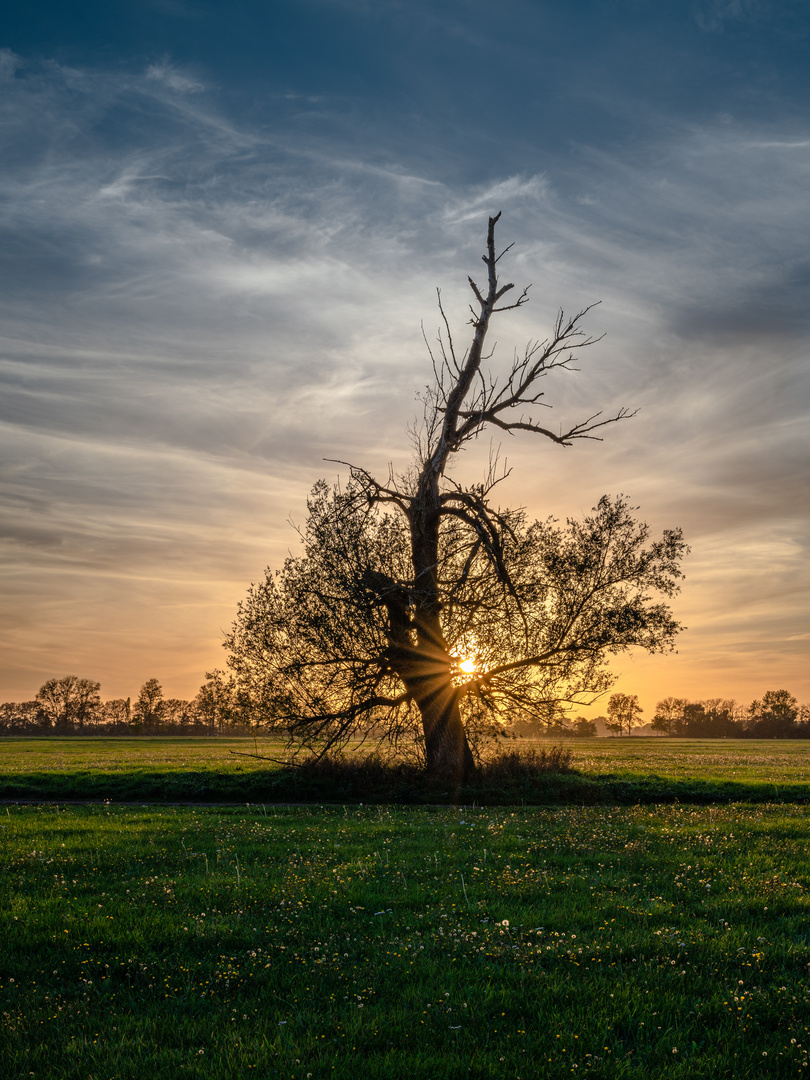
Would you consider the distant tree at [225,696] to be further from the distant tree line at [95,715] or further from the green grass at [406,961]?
the distant tree line at [95,715]

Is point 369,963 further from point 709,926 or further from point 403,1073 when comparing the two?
point 709,926

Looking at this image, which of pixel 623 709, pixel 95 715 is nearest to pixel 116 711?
pixel 95 715

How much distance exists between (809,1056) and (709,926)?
316 centimetres

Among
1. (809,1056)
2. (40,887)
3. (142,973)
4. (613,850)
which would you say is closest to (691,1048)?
(809,1056)

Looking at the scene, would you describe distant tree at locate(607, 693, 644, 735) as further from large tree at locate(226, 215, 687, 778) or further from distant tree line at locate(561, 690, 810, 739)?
large tree at locate(226, 215, 687, 778)

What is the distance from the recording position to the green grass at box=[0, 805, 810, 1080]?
6016mm

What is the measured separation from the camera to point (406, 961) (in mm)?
7852

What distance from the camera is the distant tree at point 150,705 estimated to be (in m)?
129

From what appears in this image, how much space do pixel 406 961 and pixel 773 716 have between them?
15410 cm

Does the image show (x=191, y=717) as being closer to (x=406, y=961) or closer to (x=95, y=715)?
(x=95, y=715)

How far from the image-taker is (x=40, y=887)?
11.3 meters

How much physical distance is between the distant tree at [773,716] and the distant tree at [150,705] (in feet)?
378

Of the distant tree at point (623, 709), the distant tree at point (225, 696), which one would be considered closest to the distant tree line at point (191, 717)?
the distant tree at point (623, 709)

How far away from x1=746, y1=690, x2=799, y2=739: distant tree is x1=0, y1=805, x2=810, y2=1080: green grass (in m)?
139
